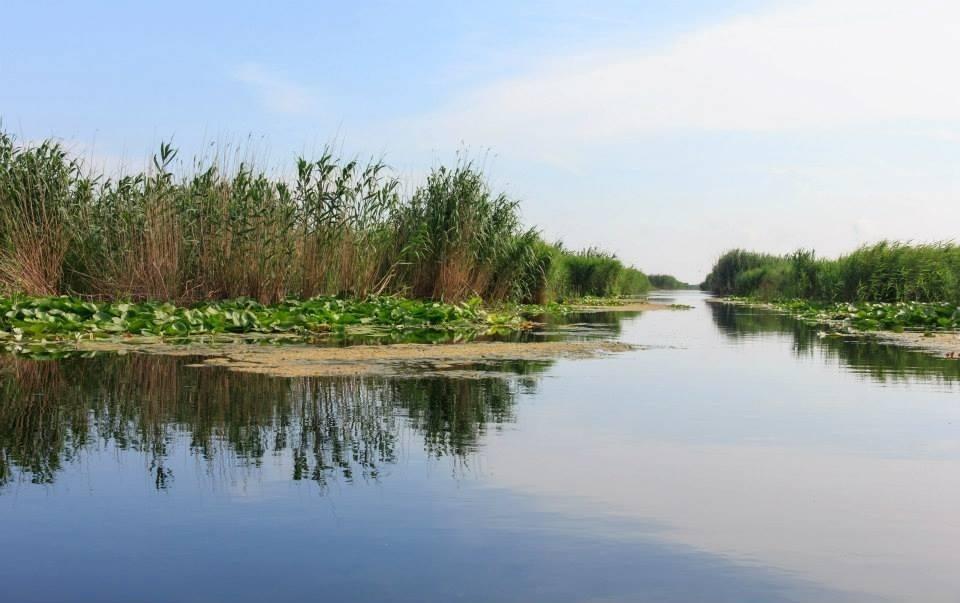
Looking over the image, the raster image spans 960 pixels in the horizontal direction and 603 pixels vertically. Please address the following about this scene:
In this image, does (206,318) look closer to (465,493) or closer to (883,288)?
(465,493)

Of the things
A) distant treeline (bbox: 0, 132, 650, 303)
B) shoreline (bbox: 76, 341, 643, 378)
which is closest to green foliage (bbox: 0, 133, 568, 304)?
distant treeline (bbox: 0, 132, 650, 303)

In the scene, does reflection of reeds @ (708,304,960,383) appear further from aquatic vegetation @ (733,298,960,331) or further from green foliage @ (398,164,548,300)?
green foliage @ (398,164,548,300)

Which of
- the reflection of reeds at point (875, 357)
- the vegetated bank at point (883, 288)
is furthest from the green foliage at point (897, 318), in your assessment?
the reflection of reeds at point (875, 357)

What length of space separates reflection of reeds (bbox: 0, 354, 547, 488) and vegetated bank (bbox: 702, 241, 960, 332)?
462 inches

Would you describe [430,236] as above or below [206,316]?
above

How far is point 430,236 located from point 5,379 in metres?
11.0

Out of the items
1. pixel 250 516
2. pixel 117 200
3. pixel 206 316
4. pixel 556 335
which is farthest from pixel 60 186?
pixel 250 516

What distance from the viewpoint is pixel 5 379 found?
6840 millimetres

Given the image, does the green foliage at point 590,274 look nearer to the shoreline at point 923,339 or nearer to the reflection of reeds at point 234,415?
the shoreline at point 923,339

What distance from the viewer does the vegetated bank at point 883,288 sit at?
1639 centimetres

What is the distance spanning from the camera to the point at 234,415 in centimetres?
529

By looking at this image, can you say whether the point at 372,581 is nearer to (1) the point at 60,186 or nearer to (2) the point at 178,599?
(2) the point at 178,599

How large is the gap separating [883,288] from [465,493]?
22.3 meters

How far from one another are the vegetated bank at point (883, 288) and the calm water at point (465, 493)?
34.1 ft
